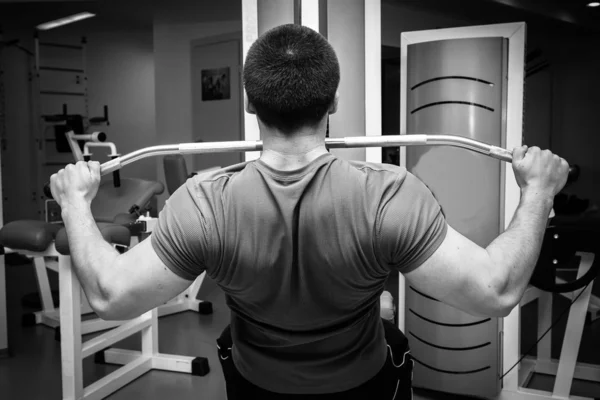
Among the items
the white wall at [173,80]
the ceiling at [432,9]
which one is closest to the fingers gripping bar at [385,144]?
the ceiling at [432,9]

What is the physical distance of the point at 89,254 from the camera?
997 mm

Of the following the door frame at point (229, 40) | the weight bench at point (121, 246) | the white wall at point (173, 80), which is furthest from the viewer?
the white wall at point (173, 80)

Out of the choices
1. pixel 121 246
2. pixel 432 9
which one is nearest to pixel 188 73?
pixel 432 9

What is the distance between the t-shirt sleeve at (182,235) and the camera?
0.92 metres

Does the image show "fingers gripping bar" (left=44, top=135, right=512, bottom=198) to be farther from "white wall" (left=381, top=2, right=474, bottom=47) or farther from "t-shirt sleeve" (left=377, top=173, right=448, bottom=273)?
"white wall" (left=381, top=2, right=474, bottom=47)

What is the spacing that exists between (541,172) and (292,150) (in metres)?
0.49

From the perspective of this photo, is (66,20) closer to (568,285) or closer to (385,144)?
(568,285)

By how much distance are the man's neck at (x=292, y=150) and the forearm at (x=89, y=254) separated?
0.34m

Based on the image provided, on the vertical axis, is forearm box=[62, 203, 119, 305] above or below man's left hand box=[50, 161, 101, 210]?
below

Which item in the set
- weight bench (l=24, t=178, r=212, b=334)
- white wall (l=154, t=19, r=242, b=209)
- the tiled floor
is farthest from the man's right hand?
white wall (l=154, t=19, r=242, b=209)

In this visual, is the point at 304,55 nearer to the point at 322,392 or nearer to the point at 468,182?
the point at 322,392

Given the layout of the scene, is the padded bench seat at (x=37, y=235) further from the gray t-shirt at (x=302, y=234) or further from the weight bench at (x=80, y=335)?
the gray t-shirt at (x=302, y=234)

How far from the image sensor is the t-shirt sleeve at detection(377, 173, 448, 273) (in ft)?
2.92

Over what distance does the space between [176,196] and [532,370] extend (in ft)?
8.12
